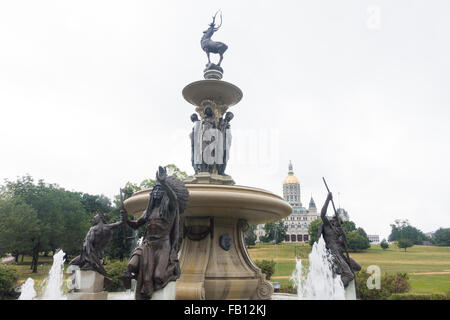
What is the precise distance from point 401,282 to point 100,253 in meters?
15.3

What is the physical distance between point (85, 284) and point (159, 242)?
3467 mm

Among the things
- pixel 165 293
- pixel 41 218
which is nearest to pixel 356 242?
pixel 41 218

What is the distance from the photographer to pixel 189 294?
633 cm

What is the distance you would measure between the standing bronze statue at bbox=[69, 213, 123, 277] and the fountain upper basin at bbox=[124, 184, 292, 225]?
0.79m

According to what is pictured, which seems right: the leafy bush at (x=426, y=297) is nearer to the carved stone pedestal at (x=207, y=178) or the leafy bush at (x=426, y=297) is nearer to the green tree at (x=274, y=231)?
the carved stone pedestal at (x=207, y=178)

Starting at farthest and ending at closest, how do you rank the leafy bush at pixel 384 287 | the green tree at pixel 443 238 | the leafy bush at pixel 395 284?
the green tree at pixel 443 238, the leafy bush at pixel 395 284, the leafy bush at pixel 384 287

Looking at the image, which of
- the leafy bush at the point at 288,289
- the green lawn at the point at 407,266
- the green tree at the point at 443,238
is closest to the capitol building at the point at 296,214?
the green tree at the point at 443,238

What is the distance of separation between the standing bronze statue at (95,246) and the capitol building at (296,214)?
104 m

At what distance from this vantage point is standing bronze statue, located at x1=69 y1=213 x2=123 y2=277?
24.0 feet

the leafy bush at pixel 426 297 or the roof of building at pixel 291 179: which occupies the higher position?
the roof of building at pixel 291 179

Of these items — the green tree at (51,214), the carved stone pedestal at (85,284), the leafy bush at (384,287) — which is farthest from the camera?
the green tree at (51,214)

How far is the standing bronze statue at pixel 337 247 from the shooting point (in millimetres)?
6633

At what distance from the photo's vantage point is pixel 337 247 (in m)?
6.98

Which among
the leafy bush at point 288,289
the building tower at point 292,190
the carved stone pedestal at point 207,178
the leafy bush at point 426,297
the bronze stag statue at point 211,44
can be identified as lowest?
the leafy bush at point 288,289
